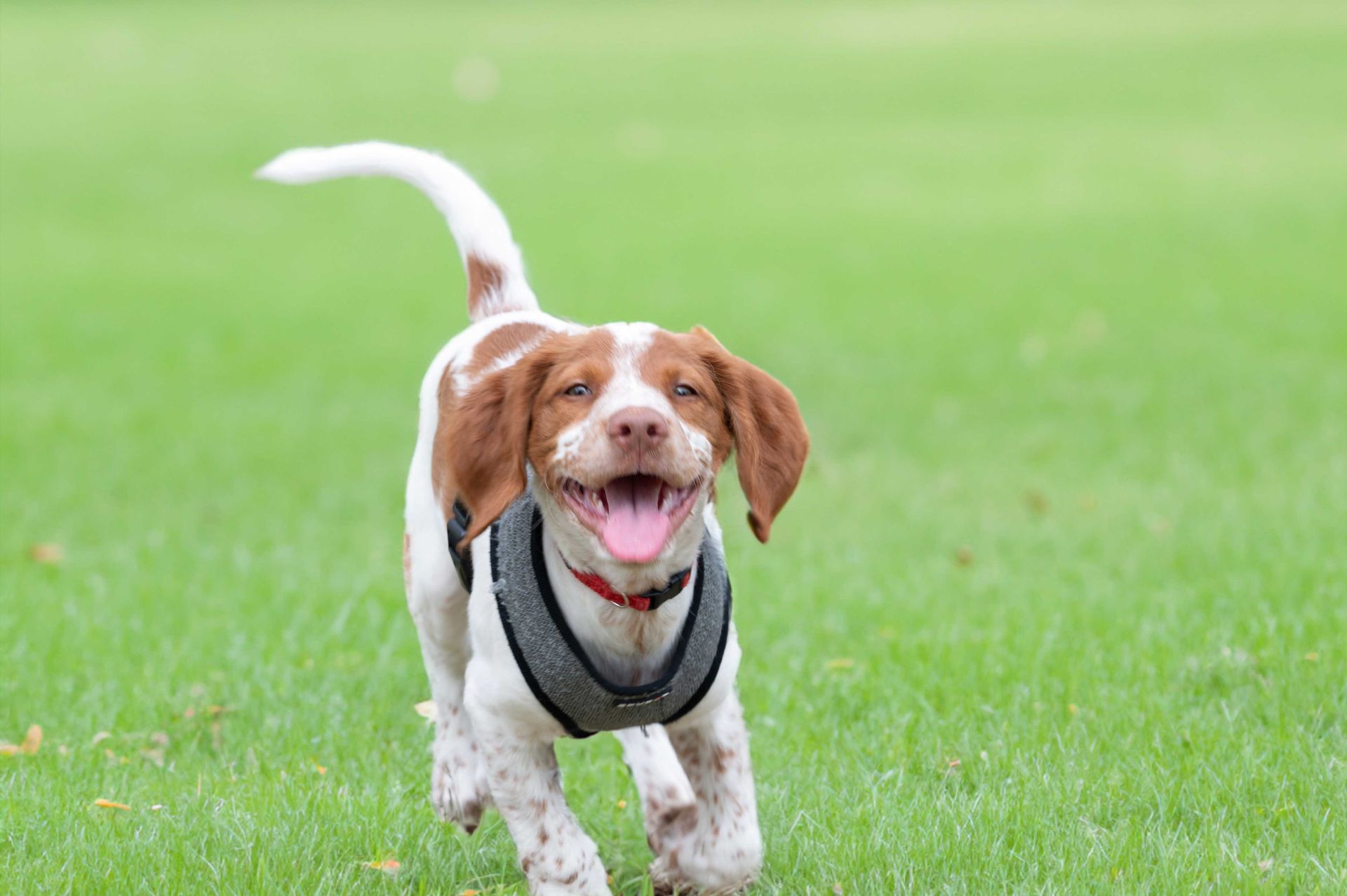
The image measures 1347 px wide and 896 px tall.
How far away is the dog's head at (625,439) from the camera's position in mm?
3268

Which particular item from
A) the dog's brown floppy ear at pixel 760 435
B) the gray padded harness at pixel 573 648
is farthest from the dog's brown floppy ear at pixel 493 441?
the dog's brown floppy ear at pixel 760 435

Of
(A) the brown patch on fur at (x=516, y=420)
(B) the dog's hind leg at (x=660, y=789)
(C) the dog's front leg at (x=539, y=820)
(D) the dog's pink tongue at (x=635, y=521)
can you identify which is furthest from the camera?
(B) the dog's hind leg at (x=660, y=789)

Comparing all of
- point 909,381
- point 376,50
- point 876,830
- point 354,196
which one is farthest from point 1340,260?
point 376,50

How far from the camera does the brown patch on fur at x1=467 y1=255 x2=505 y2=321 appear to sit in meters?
4.71

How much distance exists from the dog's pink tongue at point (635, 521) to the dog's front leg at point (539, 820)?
2.05ft

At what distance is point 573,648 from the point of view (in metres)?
3.51

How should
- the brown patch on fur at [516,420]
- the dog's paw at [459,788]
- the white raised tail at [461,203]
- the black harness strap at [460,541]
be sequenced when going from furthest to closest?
1. the white raised tail at [461,203]
2. the dog's paw at [459,788]
3. the black harness strap at [460,541]
4. the brown patch on fur at [516,420]

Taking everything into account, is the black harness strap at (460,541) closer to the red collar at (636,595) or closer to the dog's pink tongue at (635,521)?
the red collar at (636,595)

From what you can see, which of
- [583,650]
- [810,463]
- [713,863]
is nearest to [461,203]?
[583,650]

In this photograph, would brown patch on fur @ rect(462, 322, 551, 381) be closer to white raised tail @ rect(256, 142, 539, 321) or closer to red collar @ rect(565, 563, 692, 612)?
white raised tail @ rect(256, 142, 539, 321)

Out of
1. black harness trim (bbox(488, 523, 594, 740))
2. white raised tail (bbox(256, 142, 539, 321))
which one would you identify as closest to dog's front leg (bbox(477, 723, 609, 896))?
black harness trim (bbox(488, 523, 594, 740))

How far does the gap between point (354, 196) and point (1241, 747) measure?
58.5 feet

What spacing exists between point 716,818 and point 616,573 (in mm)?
629

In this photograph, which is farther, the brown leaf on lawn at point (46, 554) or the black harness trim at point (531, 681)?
the brown leaf on lawn at point (46, 554)
